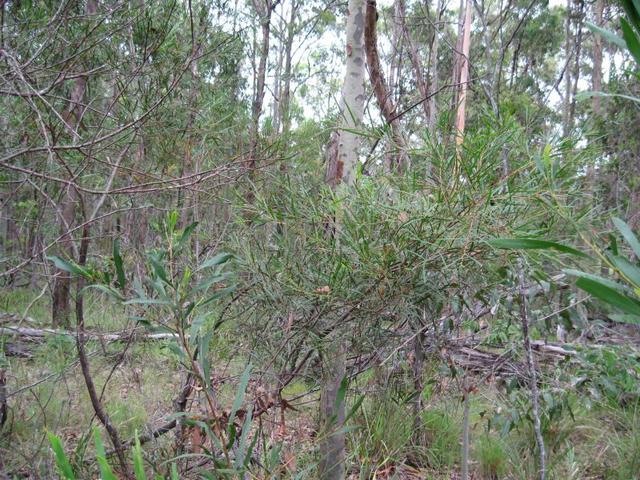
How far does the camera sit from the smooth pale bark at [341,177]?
1904 mm

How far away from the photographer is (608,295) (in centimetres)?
92

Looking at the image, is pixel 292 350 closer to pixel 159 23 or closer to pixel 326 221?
pixel 326 221

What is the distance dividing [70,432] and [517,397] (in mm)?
3004

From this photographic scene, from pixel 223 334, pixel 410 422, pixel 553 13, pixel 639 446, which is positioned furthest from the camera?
pixel 553 13

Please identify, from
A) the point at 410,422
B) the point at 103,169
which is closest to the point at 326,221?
the point at 410,422

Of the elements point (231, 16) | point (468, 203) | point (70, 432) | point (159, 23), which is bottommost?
point (70, 432)

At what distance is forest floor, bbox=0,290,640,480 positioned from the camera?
8.39 feet

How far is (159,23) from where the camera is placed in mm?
2975

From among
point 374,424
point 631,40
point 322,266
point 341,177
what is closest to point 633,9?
point 631,40

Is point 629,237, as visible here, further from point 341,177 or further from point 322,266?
point 341,177

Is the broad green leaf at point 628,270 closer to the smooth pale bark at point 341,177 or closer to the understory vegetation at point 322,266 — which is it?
the understory vegetation at point 322,266

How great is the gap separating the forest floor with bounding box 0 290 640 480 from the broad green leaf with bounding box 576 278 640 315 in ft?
4.93

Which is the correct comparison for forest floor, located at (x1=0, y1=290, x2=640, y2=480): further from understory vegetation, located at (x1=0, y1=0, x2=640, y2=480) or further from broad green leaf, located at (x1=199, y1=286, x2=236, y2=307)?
broad green leaf, located at (x1=199, y1=286, x2=236, y2=307)

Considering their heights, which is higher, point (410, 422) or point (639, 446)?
point (410, 422)
